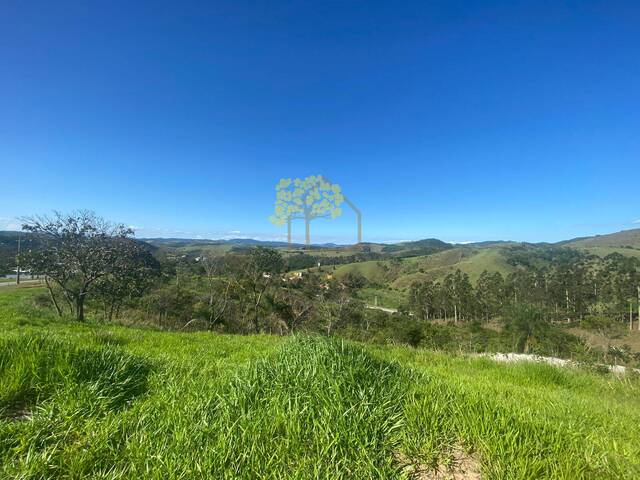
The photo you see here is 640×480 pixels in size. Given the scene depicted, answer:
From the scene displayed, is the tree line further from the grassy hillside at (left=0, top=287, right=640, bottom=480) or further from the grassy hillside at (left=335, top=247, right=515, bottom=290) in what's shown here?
the grassy hillside at (left=0, top=287, right=640, bottom=480)

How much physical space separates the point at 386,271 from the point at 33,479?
14606 centimetres

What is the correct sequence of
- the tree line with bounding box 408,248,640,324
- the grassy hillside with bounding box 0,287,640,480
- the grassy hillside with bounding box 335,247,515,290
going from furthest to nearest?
the grassy hillside with bounding box 335,247,515,290, the tree line with bounding box 408,248,640,324, the grassy hillside with bounding box 0,287,640,480

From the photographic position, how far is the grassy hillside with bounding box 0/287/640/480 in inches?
59.9

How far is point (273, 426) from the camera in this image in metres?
1.77

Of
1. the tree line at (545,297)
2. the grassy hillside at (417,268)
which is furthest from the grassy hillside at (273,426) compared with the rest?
the grassy hillside at (417,268)

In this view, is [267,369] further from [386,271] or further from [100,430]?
[386,271]

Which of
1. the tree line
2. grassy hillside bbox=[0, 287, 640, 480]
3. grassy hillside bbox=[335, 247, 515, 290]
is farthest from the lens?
grassy hillside bbox=[335, 247, 515, 290]

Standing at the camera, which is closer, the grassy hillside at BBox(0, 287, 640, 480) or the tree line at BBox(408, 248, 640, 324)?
the grassy hillside at BBox(0, 287, 640, 480)

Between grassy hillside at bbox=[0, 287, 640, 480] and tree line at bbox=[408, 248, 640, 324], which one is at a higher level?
grassy hillside at bbox=[0, 287, 640, 480]

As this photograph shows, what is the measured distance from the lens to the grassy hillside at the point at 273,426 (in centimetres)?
152

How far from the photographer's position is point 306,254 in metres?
117

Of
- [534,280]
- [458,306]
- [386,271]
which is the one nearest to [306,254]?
[386,271]

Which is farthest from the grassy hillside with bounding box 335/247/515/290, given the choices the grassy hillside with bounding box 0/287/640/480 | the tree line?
the grassy hillside with bounding box 0/287/640/480

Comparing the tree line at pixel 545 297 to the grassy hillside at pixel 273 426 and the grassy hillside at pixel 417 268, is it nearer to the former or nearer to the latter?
the grassy hillside at pixel 417 268
